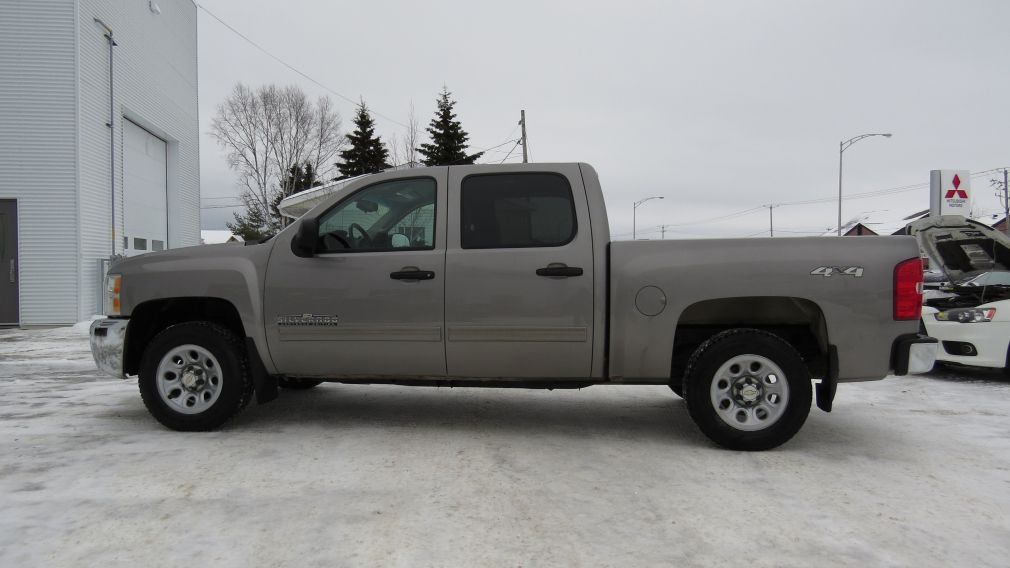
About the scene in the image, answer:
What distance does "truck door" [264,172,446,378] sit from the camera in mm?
4523

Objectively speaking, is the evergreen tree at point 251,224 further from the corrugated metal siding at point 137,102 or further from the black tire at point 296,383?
the black tire at point 296,383

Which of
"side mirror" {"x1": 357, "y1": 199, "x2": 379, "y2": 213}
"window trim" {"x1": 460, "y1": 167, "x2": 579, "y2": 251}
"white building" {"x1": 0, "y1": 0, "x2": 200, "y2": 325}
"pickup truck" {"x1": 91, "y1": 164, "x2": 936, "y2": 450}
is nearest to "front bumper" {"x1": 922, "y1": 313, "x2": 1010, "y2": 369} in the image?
"pickup truck" {"x1": 91, "y1": 164, "x2": 936, "y2": 450}

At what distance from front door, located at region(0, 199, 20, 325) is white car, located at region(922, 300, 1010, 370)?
17.0 meters

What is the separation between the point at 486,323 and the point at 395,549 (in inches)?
74.2

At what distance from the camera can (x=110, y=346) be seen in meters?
4.84

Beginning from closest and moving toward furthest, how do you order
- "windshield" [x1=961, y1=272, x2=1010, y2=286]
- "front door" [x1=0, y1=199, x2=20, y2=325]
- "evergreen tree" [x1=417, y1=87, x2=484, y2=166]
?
"windshield" [x1=961, y1=272, x2=1010, y2=286], "front door" [x1=0, y1=199, x2=20, y2=325], "evergreen tree" [x1=417, y1=87, x2=484, y2=166]

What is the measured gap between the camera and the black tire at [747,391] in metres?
4.19

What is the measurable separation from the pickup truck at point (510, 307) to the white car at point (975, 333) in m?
3.75

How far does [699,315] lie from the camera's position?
14.7 feet

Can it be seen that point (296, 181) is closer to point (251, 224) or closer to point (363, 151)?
point (363, 151)

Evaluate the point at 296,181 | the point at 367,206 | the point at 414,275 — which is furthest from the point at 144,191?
the point at 296,181

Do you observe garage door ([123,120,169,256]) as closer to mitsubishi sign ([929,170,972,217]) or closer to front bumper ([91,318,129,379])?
front bumper ([91,318,129,379])

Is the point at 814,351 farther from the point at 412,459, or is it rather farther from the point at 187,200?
the point at 187,200

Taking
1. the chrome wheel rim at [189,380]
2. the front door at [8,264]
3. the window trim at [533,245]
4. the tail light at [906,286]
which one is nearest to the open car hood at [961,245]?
the tail light at [906,286]
